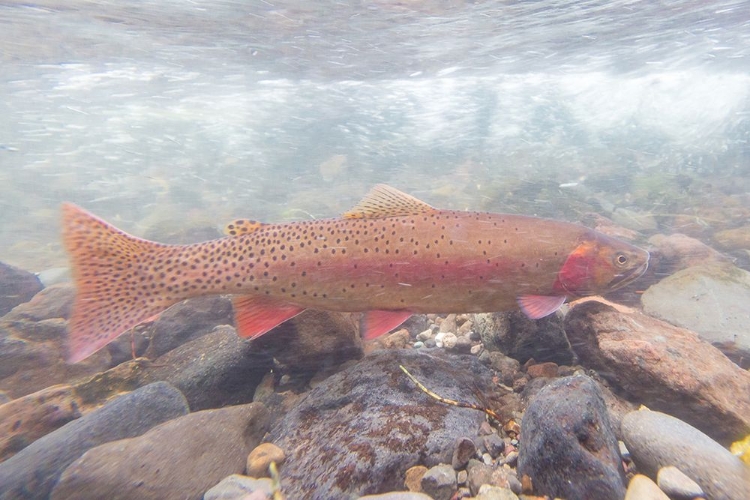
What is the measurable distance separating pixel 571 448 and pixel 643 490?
0.39m

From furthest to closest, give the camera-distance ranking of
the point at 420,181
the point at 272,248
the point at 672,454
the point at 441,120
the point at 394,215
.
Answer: the point at 441,120 < the point at 420,181 < the point at 394,215 < the point at 272,248 < the point at 672,454

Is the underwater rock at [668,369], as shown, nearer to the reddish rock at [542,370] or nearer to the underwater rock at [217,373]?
the reddish rock at [542,370]

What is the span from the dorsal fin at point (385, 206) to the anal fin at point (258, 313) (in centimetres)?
105

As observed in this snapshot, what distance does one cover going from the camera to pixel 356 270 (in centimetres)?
347

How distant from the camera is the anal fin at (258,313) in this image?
11.1ft

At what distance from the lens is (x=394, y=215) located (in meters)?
3.83

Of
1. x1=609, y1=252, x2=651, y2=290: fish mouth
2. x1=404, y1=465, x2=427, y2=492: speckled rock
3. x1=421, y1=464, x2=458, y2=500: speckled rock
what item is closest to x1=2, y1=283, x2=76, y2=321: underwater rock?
x1=404, y1=465, x2=427, y2=492: speckled rock

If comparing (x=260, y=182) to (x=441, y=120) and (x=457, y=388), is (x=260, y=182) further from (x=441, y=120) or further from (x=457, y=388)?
(x=457, y=388)

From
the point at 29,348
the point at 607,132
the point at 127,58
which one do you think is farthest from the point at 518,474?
the point at 607,132

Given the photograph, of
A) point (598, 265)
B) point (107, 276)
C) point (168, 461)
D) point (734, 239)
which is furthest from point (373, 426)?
point (734, 239)

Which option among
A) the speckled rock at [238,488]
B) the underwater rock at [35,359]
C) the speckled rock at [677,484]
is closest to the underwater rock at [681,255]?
the speckled rock at [677,484]

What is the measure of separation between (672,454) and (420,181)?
28.2 m

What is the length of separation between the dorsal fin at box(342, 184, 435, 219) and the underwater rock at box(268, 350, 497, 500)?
1.33m

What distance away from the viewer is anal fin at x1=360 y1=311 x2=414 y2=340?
3404mm
